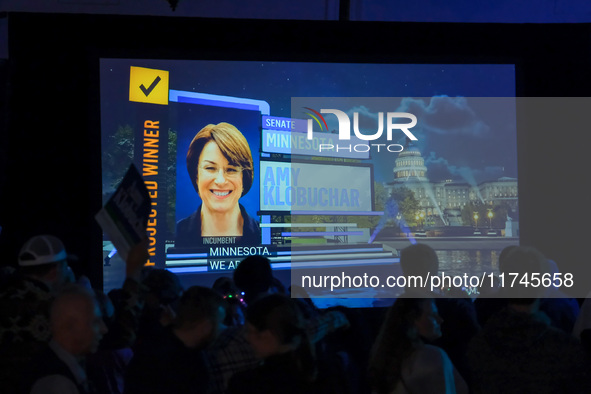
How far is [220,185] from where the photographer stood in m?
4.87

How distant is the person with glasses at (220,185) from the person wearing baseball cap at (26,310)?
2.49m

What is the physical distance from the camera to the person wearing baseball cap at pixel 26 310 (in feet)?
7.04

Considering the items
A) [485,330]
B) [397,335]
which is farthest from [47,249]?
[485,330]

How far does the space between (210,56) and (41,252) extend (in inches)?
120

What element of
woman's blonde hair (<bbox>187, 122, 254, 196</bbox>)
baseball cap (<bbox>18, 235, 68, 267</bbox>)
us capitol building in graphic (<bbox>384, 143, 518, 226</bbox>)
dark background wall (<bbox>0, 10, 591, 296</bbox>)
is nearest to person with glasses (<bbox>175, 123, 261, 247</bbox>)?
woman's blonde hair (<bbox>187, 122, 254, 196</bbox>)

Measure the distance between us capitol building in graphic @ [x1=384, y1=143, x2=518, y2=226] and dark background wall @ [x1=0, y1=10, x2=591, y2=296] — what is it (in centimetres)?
53

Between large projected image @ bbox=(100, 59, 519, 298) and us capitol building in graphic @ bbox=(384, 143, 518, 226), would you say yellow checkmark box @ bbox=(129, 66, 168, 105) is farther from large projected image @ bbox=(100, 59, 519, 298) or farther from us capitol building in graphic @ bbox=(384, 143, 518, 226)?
us capitol building in graphic @ bbox=(384, 143, 518, 226)

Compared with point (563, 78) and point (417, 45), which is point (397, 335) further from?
point (563, 78)

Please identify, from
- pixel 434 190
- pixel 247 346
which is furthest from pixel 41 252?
pixel 434 190

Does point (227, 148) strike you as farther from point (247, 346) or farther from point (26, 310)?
point (247, 346)

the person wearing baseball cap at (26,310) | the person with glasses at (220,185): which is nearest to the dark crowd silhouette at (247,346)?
the person wearing baseball cap at (26,310)

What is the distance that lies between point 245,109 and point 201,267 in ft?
4.65

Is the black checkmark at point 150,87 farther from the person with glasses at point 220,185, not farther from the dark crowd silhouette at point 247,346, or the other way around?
the dark crowd silhouette at point 247,346

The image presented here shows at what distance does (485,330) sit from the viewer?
190 cm
